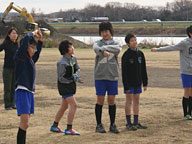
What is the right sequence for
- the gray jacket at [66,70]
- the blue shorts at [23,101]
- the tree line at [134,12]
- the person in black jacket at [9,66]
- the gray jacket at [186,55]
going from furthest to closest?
the tree line at [134,12] < the person in black jacket at [9,66] < the gray jacket at [186,55] < the gray jacket at [66,70] < the blue shorts at [23,101]

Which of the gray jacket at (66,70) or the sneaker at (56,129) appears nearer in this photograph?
the gray jacket at (66,70)

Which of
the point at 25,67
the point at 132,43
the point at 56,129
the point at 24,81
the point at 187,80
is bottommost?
the point at 56,129

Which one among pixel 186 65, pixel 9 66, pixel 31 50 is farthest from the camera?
pixel 9 66

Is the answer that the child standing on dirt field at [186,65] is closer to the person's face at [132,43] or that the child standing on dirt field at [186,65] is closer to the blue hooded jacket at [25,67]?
the person's face at [132,43]

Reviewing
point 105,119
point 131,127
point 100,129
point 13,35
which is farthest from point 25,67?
point 13,35

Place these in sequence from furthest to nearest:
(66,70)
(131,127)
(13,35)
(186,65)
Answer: (13,35)
(186,65)
(131,127)
(66,70)

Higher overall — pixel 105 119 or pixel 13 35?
pixel 13 35

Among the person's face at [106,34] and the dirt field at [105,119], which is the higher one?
the person's face at [106,34]

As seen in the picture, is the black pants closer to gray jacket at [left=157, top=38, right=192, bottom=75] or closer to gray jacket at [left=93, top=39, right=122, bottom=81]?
gray jacket at [left=93, top=39, right=122, bottom=81]

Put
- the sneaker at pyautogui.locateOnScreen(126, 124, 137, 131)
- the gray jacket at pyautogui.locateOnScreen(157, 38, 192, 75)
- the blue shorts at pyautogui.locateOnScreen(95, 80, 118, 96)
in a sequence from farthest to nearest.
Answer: the gray jacket at pyautogui.locateOnScreen(157, 38, 192, 75), the sneaker at pyautogui.locateOnScreen(126, 124, 137, 131), the blue shorts at pyautogui.locateOnScreen(95, 80, 118, 96)

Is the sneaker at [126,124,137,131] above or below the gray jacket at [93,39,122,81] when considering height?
below

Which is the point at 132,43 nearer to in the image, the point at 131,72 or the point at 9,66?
the point at 131,72

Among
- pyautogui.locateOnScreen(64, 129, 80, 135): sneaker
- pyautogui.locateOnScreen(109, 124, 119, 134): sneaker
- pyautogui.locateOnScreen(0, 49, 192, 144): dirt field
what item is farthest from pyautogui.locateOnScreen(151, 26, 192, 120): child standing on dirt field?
pyautogui.locateOnScreen(64, 129, 80, 135): sneaker

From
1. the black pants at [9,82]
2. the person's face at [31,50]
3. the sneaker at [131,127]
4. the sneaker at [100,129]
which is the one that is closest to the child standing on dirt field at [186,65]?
the sneaker at [131,127]
